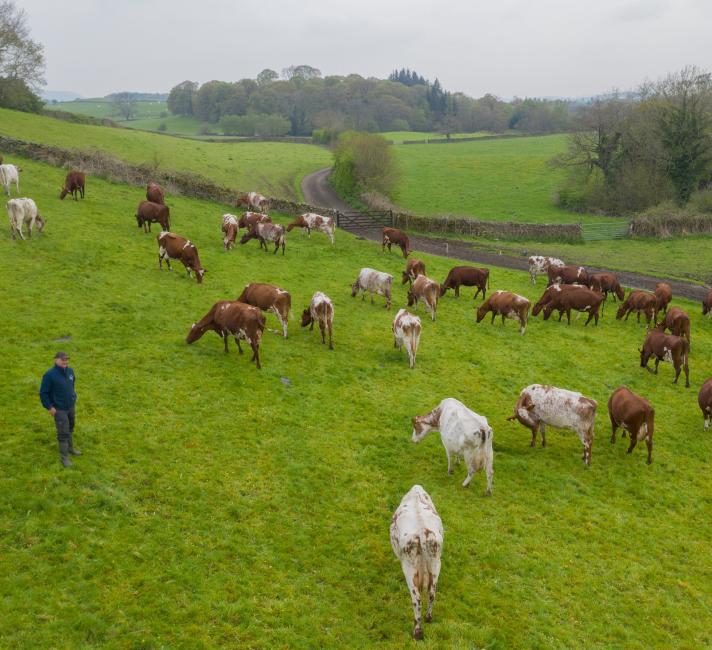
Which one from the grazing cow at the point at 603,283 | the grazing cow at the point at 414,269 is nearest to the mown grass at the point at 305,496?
the grazing cow at the point at 414,269

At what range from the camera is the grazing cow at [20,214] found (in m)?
22.4

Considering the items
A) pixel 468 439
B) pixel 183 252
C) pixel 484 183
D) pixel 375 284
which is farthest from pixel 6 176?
pixel 484 183

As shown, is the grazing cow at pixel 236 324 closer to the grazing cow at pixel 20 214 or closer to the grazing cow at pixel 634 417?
the grazing cow at pixel 634 417

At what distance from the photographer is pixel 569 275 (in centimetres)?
2688

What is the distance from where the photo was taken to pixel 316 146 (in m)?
92.1

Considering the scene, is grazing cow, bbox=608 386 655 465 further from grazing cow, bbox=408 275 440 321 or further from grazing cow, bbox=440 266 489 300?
grazing cow, bbox=440 266 489 300

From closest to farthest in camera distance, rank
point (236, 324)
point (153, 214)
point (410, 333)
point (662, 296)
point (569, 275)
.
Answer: point (236, 324), point (410, 333), point (662, 296), point (569, 275), point (153, 214)

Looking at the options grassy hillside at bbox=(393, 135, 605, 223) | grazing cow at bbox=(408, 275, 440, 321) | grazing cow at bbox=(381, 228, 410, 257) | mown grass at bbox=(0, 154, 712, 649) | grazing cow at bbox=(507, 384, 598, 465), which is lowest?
mown grass at bbox=(0, 154, 712, 649)

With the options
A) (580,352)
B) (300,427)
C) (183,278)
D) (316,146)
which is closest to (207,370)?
(300,427)

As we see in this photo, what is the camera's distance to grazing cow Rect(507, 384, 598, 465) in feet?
43.5

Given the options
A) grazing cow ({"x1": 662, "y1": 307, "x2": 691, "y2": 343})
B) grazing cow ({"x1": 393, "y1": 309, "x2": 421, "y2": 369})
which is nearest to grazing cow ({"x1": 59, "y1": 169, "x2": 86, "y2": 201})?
grazing cow ({"x1": 393, "y1": 309, "x2": 421, "y2": 369})

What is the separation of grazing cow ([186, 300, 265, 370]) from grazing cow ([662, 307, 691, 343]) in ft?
52.2

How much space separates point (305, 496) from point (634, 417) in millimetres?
8404

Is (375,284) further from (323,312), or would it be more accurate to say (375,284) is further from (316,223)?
(316,223)
